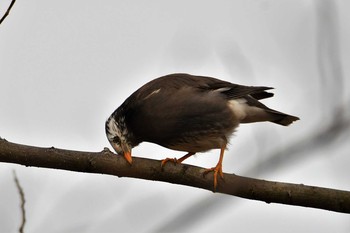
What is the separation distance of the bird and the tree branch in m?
1.14

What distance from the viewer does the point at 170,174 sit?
425 cm

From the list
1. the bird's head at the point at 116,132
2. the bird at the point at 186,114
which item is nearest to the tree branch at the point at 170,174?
the bird at the point at 186,114

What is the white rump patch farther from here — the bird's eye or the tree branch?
the tree branch

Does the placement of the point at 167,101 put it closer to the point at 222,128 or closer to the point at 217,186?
the point at 222,128

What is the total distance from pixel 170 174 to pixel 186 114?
140 centimetres

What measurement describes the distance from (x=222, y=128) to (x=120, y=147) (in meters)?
1.01

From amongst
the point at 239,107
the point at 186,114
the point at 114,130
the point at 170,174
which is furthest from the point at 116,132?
the point at 170,174


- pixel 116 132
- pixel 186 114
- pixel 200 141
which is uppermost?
pixel 186 114

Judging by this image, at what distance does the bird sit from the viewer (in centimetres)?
557

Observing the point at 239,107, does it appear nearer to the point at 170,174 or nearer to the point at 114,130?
the point at 114,130

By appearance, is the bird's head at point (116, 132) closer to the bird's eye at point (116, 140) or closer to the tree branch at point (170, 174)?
the bird's eye at point (116, 140)

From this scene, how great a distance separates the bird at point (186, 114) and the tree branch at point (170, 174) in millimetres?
1140

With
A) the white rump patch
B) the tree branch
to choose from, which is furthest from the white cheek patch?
the tree branch

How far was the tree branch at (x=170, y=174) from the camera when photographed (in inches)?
155
